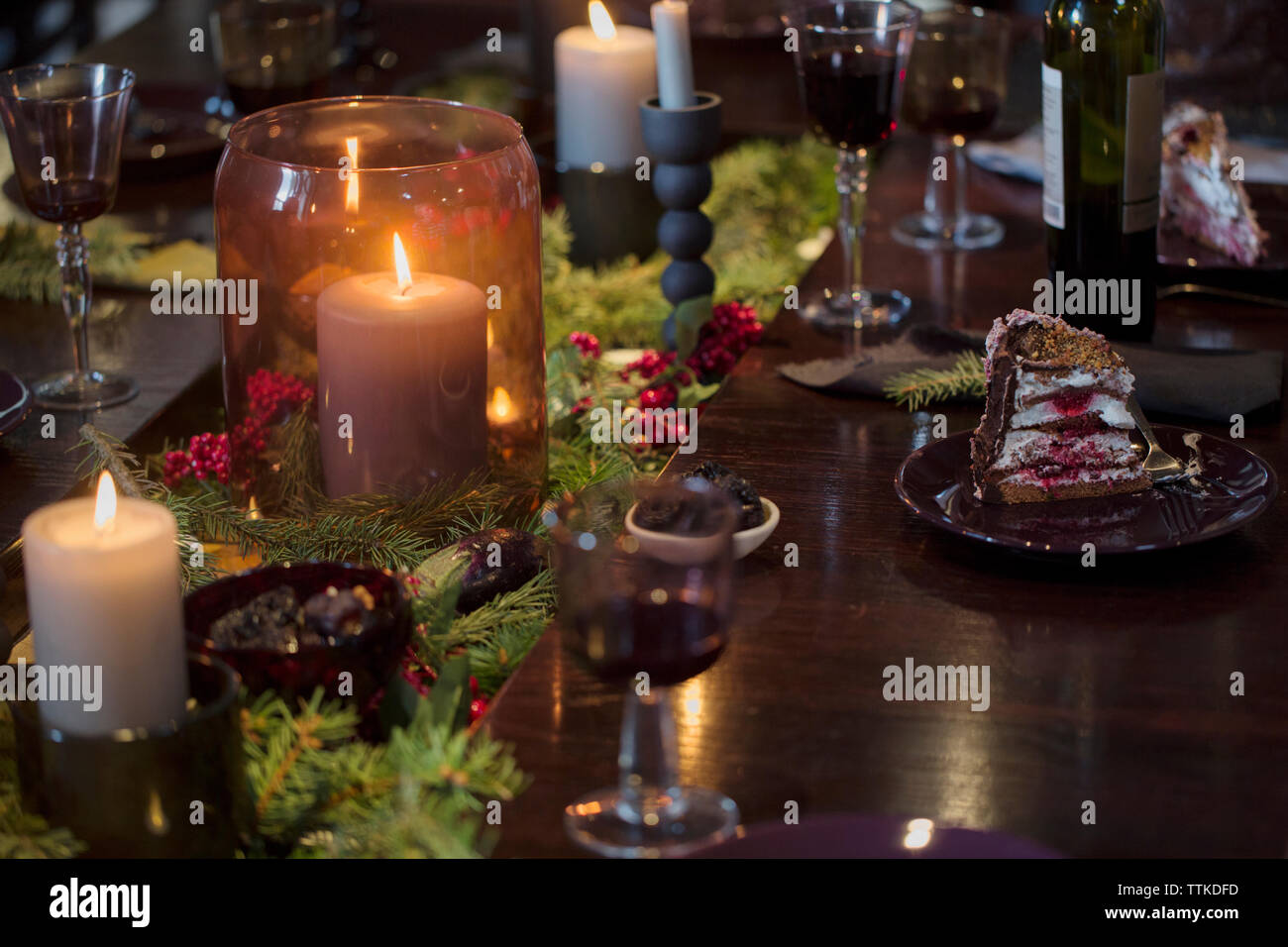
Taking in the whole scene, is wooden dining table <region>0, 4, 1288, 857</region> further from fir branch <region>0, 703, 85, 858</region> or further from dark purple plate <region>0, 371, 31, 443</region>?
fir branch <region>0, 703, 85, 858</region>

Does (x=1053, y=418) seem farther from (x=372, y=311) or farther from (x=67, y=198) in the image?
(x=67, y=198)

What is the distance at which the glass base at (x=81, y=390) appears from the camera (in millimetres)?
1300

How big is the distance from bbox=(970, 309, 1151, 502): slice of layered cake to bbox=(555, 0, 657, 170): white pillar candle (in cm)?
87

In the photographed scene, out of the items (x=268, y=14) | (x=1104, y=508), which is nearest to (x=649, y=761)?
(x=1104, y=508)

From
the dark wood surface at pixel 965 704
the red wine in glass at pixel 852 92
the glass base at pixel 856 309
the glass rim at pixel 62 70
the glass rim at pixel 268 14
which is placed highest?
the glass rim at pixel 268 14

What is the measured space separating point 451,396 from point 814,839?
52 centimetres

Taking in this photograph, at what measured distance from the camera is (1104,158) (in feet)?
4.23

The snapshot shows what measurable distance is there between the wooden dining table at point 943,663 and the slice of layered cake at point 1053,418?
7 cm

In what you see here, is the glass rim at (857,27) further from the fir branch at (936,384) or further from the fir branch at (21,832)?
the fir branch at (21,832)

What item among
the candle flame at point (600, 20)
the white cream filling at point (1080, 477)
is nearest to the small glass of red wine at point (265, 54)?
the candle flame at point (600, 20)

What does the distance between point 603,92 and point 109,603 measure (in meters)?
1.27

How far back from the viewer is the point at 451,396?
1.08 meters
